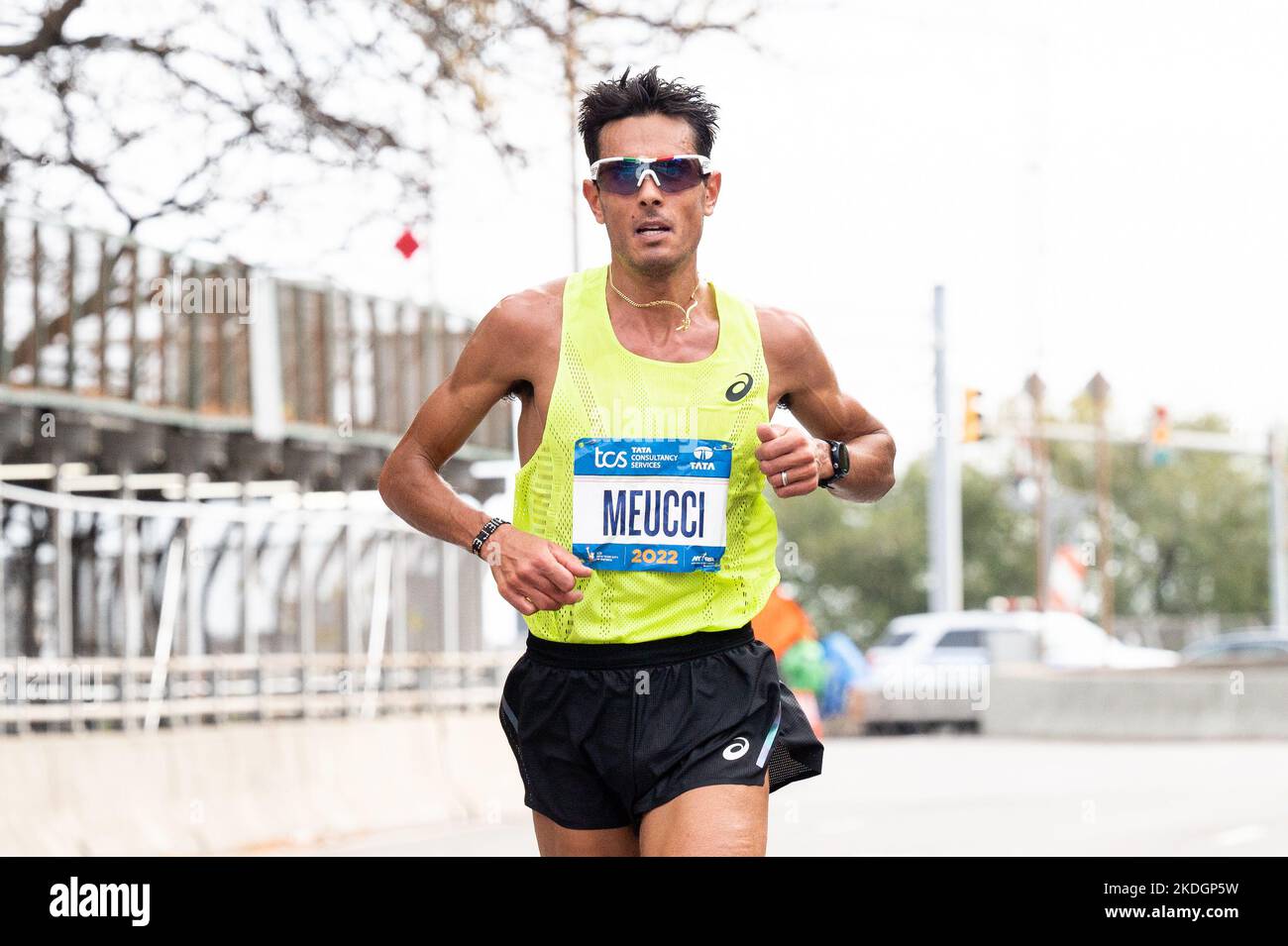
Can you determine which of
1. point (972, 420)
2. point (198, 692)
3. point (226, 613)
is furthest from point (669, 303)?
point (972, 420)

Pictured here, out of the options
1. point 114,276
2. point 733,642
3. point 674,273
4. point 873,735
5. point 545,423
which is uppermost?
point 114,276

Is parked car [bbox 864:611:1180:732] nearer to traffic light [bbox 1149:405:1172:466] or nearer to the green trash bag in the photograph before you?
the green trash bag

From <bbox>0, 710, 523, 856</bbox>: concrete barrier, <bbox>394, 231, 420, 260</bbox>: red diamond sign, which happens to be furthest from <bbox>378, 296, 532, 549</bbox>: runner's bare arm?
<bbox>394, 231, 420, 260</bbox>: red diamond sign

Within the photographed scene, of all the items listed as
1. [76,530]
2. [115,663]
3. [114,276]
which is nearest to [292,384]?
[76,530]

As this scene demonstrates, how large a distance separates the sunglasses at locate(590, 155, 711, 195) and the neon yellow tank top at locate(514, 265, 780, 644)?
0.92ft

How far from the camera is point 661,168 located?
4.65 m

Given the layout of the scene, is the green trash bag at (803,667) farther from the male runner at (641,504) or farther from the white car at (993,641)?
the male runner at (641,504)

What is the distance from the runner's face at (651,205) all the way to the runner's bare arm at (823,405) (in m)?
Answer: 0.29

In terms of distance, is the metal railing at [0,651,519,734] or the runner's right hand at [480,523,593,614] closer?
the runner's right hand at [480,523,593,614]

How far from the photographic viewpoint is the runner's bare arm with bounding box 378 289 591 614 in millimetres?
4766

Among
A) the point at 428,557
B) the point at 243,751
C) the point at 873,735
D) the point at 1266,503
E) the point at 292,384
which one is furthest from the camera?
the point at 1266,503

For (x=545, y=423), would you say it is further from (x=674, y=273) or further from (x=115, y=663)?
(x=115, y=663)
